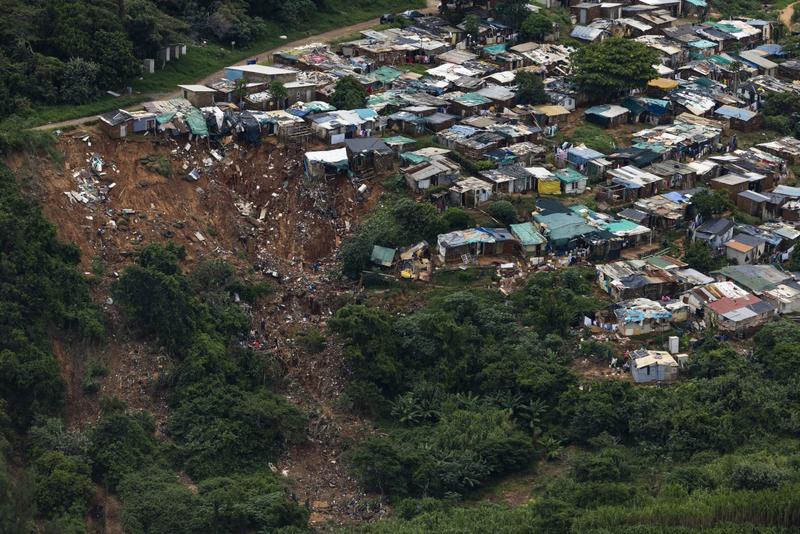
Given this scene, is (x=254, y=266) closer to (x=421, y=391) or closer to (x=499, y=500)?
(x=421, y=391)

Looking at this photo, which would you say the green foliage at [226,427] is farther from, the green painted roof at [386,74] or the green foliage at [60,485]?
the green painted roof at [386,74]

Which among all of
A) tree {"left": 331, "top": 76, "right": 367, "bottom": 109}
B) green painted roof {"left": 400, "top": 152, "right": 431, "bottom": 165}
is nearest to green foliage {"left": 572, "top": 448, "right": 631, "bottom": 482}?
green painted roof {"left": 400, "top": 152, "right": 431, "bottom": 165}

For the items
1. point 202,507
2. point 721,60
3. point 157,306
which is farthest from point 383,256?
point 721,60

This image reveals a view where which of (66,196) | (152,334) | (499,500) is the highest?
(66,196)

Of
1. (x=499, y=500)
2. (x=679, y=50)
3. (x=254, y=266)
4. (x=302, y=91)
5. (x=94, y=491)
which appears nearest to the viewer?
(x=94, y=491)

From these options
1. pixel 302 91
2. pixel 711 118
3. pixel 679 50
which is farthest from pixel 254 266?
pixel 679 50

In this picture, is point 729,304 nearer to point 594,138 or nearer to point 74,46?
point 594,138
